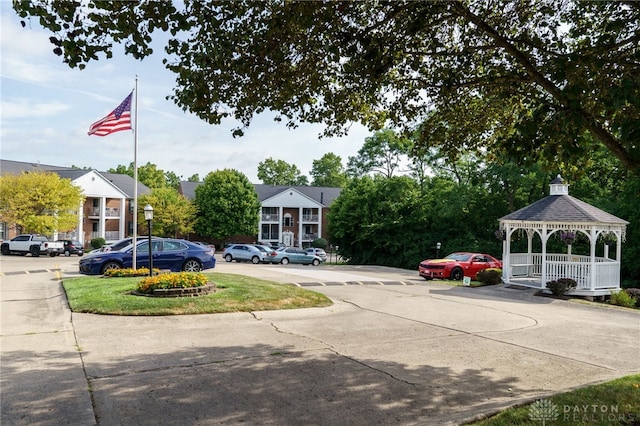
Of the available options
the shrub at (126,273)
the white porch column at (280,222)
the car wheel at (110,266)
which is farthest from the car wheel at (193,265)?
the white porch column at (280,222)

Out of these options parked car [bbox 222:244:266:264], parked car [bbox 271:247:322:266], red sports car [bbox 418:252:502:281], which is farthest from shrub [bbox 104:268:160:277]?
parked car [bbox 222:244:266:264]

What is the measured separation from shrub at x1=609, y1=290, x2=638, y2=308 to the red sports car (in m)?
6.45

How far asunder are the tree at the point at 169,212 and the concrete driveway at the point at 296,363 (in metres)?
40.7

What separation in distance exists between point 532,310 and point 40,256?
37.7m

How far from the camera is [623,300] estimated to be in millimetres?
17328

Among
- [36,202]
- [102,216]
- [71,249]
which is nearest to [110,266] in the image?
[71,249]

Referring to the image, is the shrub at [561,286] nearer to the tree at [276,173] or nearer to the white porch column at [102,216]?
the white porch column at [102,216]

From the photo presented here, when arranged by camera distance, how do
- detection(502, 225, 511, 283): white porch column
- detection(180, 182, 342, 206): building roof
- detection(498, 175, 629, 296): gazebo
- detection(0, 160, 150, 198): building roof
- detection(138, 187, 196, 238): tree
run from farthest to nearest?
detection(180, 182, 342, 206): building roof → detection(138, 187, 196, 238): tree → detection(0, 160, 150, 198): building roof → detection(502, 225, 511, 283): white porch column → detection(498, 175, 629, 296): gazebo

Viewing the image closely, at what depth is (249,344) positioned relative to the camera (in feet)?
27.5

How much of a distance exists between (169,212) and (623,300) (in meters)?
45.0

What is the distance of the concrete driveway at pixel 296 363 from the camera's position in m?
5.29

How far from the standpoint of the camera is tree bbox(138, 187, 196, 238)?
52.7m

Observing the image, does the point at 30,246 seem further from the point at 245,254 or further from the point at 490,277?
the point at 490,277

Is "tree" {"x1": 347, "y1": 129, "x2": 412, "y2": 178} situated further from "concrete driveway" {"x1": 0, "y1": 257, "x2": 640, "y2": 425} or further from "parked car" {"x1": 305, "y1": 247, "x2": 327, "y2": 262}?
"concrete driveway" {"x1": 0, "y1": 257, "x2": 640, "y2": 425}
